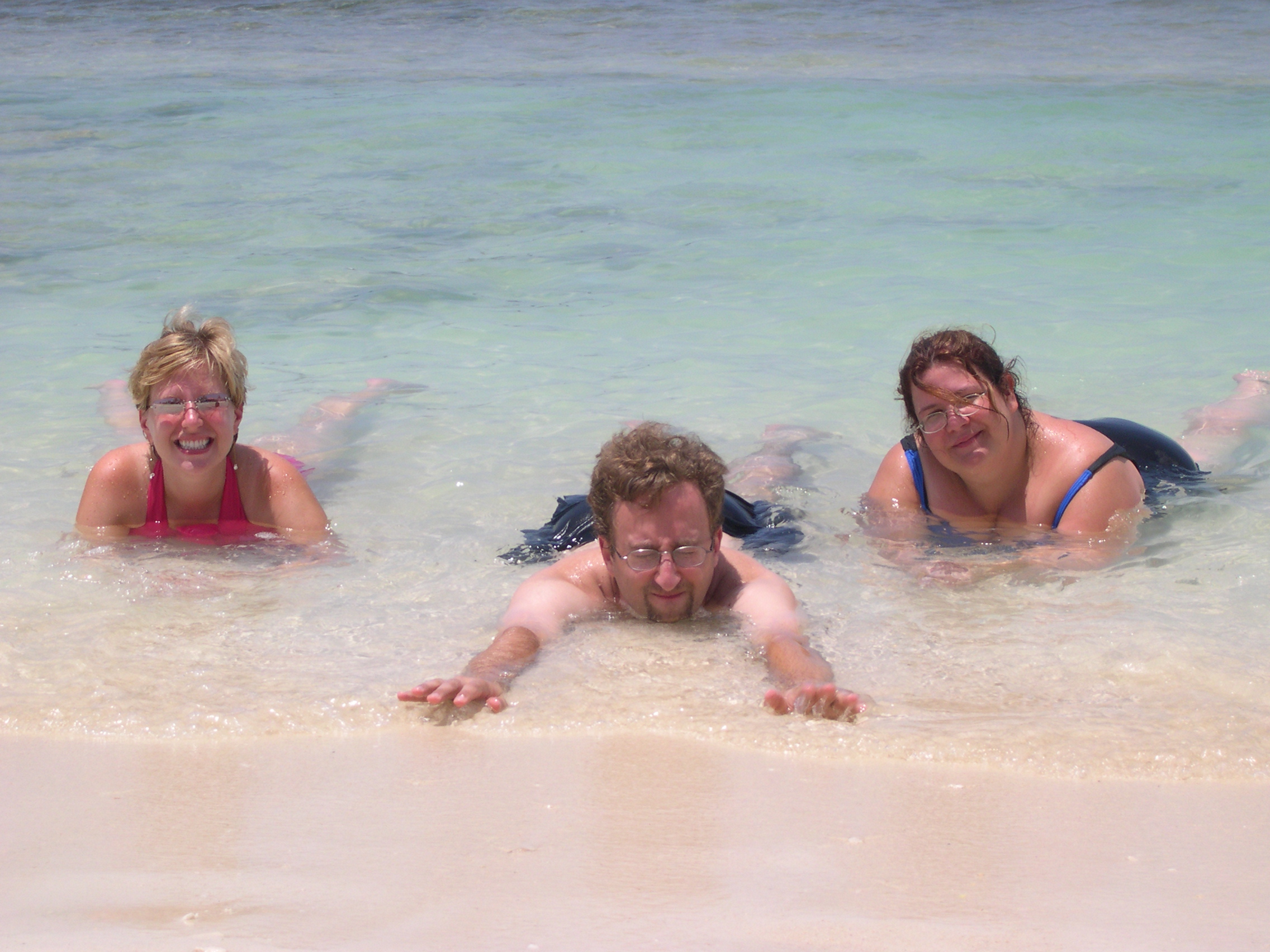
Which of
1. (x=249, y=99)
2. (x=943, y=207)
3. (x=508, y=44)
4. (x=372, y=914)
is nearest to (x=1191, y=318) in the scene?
(x=943, y=207)

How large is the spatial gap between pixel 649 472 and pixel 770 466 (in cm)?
227

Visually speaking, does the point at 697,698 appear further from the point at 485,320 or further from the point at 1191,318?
the point at 1191,318

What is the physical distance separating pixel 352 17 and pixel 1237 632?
80.9 feet

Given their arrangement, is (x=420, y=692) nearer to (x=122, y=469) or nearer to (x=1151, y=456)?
(x=122, y=469)

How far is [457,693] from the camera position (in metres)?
3.18

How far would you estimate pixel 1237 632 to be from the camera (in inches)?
150

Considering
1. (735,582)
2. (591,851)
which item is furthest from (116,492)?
(591,851)

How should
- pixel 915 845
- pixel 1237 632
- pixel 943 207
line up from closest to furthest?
pixel 915 845
pixel 1237 632
pixel 943 207

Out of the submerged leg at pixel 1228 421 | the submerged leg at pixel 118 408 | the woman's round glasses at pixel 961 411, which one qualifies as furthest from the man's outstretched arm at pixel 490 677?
the submerged leg at pixel 1228 421

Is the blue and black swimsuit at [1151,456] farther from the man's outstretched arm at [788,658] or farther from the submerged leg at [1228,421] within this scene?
the man's outstretched arm at [788,658]

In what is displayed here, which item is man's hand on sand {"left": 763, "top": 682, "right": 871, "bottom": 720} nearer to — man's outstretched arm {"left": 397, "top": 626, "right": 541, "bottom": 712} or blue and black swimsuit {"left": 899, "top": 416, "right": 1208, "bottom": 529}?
man's outstretched arm {"left": 397, "top": 626, "right": 541, "bottom": 712}

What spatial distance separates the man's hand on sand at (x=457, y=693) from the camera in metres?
3.14

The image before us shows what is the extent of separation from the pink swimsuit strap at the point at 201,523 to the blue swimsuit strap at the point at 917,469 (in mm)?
2471

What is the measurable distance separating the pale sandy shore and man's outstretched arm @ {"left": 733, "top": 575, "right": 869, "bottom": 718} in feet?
0.78
